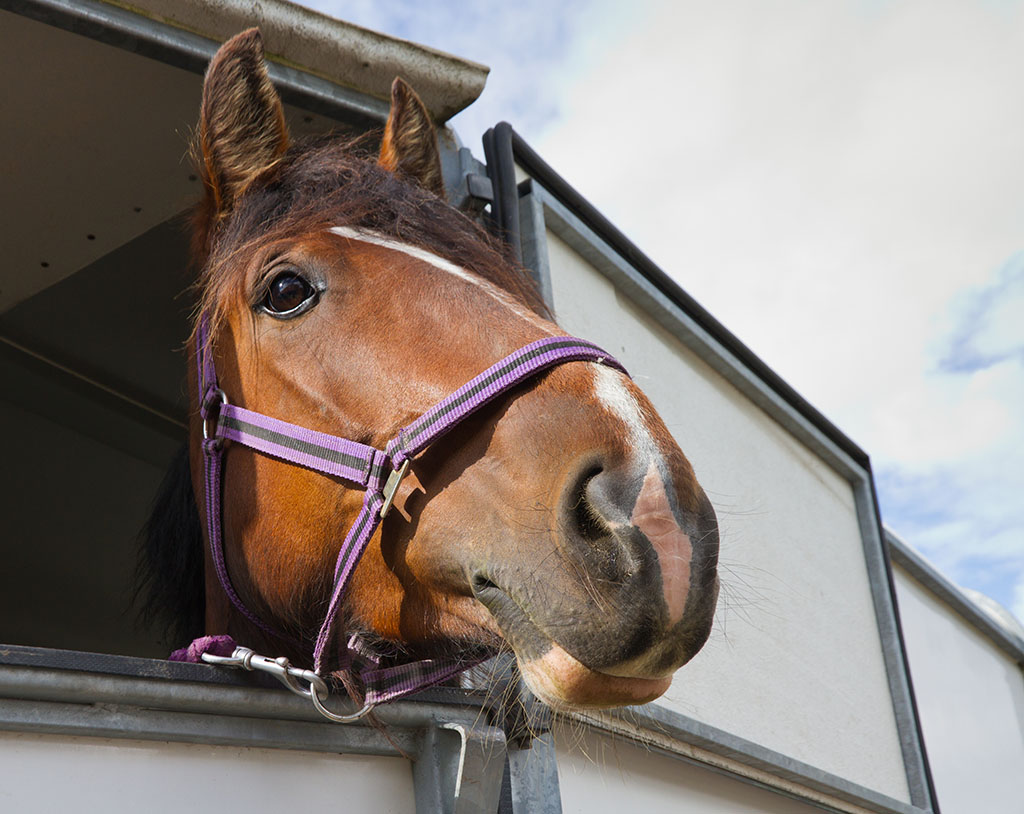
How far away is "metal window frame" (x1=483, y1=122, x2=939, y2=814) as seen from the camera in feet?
9.25

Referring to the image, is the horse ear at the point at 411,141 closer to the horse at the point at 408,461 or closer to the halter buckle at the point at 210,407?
the horse at the point at 408,461

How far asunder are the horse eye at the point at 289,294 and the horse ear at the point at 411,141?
0.71 m

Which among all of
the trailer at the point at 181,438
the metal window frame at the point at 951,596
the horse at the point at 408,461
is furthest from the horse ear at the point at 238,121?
the metal window frame at the point at 951,596

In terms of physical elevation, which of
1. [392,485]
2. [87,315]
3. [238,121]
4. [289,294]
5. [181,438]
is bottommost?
[392,485]

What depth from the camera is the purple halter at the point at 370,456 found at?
1.56 m

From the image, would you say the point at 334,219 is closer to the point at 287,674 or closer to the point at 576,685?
the point at 287,674

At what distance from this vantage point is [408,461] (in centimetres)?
161

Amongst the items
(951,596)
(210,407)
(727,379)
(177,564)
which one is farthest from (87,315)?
(951,596)

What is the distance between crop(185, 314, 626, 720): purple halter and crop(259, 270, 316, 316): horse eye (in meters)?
0.20

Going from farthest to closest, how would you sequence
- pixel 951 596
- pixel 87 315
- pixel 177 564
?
pixel 951 596
pixel 87 315
pixel 177 564

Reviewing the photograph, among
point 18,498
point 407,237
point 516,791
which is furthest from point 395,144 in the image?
point 18,498

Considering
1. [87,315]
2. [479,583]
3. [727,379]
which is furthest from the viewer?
[727,379]

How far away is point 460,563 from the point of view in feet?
5.06

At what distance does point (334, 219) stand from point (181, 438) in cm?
248
